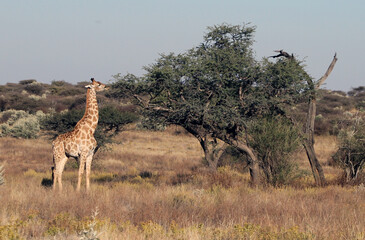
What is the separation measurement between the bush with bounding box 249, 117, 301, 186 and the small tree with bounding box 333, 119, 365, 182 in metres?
1.65

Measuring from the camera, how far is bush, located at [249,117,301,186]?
13852mm

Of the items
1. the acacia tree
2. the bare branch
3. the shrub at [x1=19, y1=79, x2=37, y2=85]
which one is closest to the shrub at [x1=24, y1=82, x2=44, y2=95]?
the shrub at [x1=19, y1=79, x2=37, y2=85]

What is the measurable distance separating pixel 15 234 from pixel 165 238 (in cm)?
224

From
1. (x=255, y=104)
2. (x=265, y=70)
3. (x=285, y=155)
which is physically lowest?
Answer: (x=285, y=155)

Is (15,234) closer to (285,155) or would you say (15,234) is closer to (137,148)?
(285,155)

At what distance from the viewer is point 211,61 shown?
13.5 m

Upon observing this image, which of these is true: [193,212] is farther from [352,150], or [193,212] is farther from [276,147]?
[352,150]

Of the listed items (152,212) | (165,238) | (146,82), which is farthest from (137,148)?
(165,238)

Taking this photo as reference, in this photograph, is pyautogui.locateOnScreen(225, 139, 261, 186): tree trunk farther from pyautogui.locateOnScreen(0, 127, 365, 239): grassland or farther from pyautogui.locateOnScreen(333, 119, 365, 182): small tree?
pyautogui.locateOnScreen(333, 119, 365, 182): small tree

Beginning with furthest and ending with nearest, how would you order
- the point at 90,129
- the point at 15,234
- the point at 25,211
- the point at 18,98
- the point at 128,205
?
the point at 18,98, the point at 90,129, the point at 128,205, the point at 25,211, the point at 15,234

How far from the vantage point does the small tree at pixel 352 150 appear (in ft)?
47.1

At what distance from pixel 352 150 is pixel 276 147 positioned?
2.83 meters

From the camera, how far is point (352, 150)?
14664 millimetres

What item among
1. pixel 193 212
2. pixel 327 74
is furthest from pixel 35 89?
pixel 193 212
